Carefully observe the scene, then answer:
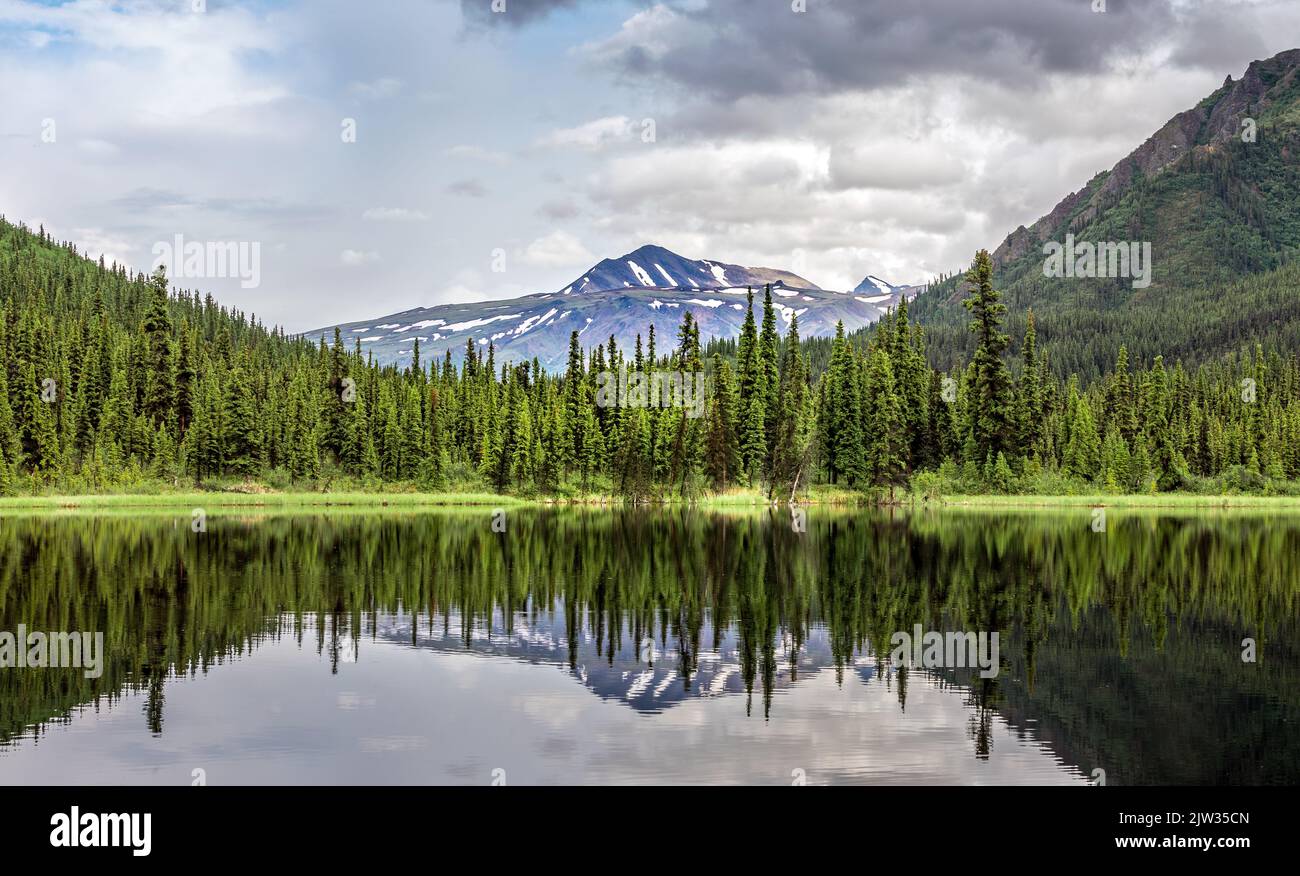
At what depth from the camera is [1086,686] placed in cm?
2464

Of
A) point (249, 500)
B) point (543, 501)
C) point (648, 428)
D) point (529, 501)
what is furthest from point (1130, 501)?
point (249, 500)

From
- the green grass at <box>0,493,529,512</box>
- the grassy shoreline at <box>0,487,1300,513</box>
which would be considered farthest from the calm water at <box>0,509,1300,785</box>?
the green grass at <box>0,493,529,512</box>

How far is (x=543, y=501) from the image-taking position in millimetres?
135375

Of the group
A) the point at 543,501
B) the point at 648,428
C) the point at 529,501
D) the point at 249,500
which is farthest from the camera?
the point at 529,501

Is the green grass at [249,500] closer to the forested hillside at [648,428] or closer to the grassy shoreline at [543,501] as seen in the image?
the grassy shoreline at [543,501]

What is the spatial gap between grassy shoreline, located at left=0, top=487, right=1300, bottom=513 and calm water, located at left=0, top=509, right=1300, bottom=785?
62.5m

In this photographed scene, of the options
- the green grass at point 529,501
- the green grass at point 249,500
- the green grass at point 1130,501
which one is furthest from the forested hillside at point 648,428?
the green grass at point 249,500

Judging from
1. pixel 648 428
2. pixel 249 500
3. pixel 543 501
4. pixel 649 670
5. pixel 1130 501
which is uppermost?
pixel 648 428

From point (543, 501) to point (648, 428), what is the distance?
17265mm

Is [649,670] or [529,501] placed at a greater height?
[529,501]

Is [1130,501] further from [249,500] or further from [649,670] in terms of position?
[649,670]
